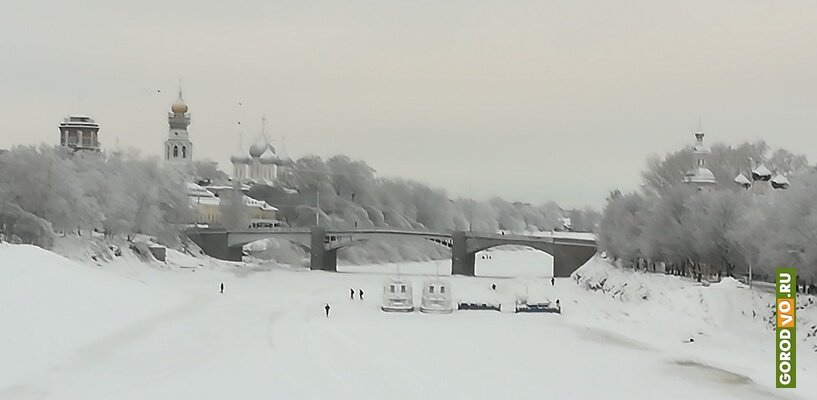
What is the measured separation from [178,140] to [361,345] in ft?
425

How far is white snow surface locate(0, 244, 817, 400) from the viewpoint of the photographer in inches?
1257

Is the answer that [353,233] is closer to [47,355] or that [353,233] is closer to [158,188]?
[158,188]

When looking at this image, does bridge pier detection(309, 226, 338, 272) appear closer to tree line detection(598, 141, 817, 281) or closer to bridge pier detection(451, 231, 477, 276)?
bridge pier detection(451, 231, 477, 276)

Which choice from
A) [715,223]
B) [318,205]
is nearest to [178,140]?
[318,205]

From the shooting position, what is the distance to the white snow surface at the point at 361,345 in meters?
31.9

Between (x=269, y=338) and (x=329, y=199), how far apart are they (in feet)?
304

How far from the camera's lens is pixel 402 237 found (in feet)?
309

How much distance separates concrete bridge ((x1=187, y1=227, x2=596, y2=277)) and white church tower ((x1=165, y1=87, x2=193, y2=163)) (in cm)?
6737

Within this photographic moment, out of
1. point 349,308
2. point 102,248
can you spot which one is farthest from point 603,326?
point 102,248

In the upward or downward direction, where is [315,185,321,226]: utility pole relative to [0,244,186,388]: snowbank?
upward

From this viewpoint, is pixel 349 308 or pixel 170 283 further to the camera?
pixel 170 283

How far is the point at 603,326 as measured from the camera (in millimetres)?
49438

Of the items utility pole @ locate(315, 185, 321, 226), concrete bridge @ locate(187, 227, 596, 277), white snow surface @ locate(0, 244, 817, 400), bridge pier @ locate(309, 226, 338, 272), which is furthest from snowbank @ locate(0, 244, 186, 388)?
utility pole @ locate(315, 185, 321, 226)

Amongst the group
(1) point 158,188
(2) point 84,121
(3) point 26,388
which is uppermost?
(2) point 84,121
